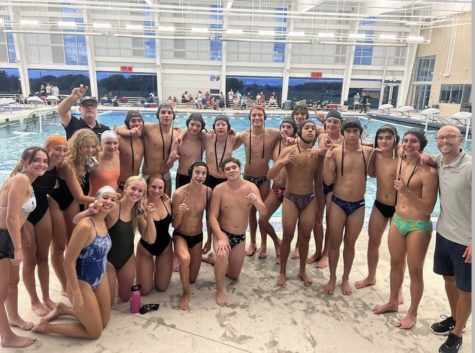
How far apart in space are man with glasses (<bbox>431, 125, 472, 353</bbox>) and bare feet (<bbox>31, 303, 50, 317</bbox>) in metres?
3.36

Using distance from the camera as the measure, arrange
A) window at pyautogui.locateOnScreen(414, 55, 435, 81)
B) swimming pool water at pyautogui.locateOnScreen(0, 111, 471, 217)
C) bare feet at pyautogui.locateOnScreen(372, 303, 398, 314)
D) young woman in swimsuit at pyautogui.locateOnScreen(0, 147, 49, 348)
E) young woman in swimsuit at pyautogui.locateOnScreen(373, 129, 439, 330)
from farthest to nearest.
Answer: window at pyautogui.locateOnScreen(414, 55, 435, 81)
swimming pool water at pyautogui.locateOnScreen(0, 111, 471, 217)
bare feet at pyautogui.locateOnScreen(372, 303, 398, 314)
young woman in swimsuit at pyautogui.locateOnScreen(373, 129, 439, 330)
young woman in swimsuit at pyautogui.locateOnScreen(0, 147, 49, 348)

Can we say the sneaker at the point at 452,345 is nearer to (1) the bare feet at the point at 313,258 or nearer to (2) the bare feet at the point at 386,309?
(2) the bare feet at the point at 386,309

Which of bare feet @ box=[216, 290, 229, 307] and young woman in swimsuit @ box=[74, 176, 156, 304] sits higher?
young woman in swimsuit @ box=[74, 176, 156, 304]

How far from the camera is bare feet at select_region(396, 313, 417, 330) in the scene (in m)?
2.95

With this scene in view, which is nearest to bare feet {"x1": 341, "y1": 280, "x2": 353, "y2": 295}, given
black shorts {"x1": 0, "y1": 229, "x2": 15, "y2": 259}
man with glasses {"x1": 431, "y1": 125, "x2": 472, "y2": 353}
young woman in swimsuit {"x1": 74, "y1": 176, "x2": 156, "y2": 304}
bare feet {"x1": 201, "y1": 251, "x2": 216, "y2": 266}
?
man with glasses {"x1": 431, "y1": 125, "x2": 472, "y2": 353}

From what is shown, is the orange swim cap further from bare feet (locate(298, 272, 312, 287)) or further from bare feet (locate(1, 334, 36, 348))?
bare feet (locate(298, 272, 312, 287))

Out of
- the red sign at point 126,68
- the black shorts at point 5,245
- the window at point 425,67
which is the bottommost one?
the black shorts at point 5,245

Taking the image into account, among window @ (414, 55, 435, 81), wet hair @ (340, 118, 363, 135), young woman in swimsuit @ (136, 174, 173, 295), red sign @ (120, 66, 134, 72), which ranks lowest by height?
young woman in swimsuit @ (136, 174, 173, 295)

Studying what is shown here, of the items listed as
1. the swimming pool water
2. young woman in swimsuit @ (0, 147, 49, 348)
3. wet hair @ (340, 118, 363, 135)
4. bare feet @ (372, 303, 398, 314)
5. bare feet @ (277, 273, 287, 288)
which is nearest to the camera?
young woman in swimsuit @ (0, 147, 49, 348)

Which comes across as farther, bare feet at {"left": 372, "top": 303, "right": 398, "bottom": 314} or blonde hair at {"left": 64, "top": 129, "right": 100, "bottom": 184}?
bare feet at {"left": 372, "top": 303, "right": 398, "bottom": 314}

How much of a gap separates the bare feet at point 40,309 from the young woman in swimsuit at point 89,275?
8.1 inches

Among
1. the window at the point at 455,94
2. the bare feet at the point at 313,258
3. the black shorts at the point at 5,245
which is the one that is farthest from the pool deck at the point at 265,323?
the window at the point at 455,94

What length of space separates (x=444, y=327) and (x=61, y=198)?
3.57 m

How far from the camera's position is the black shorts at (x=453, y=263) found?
244cm
